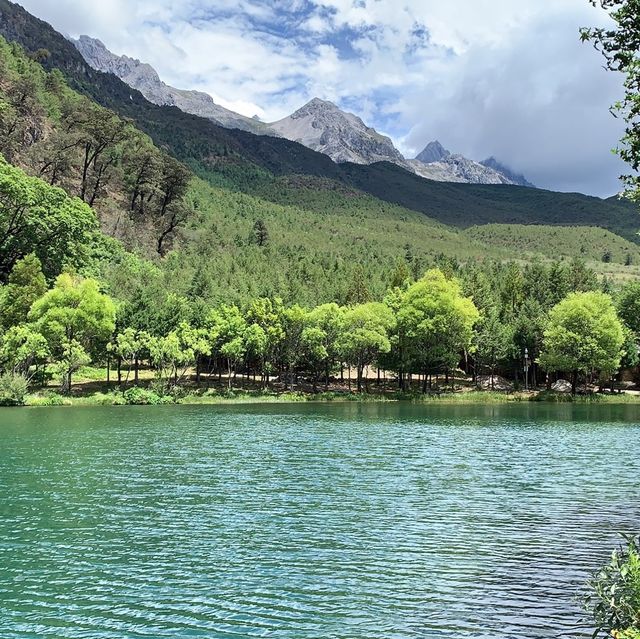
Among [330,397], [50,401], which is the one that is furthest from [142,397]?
[330,397]

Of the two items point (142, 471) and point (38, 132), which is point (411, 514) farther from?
point (38, 132)

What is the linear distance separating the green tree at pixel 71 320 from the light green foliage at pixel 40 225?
1580cm

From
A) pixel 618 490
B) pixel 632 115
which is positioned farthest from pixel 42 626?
pixel 618 490

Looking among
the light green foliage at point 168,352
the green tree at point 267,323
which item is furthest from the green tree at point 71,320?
the green tree at point 267,323

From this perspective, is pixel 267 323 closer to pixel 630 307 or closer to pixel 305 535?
pixel 630 307

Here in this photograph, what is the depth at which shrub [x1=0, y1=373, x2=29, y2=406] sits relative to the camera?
230 ft

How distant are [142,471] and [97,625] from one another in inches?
747

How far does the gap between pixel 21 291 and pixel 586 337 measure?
81.9m

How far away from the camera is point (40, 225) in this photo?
302 feet

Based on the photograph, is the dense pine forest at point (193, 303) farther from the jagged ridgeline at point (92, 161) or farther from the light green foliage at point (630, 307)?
the jagged ridgeline at point (92, 161)


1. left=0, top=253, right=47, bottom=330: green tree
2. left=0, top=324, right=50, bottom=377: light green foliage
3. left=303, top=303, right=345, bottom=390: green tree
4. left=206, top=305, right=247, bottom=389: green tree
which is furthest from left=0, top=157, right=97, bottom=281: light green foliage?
left=303, top=303, right=345, bottom=390: green tree

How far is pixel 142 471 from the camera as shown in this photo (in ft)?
102

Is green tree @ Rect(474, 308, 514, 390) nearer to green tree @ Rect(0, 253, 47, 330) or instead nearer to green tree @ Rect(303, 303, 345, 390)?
green tree @ Rect(303, 303, 345, 390)

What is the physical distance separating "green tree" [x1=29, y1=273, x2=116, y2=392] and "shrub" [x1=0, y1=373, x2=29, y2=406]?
6855 mm
